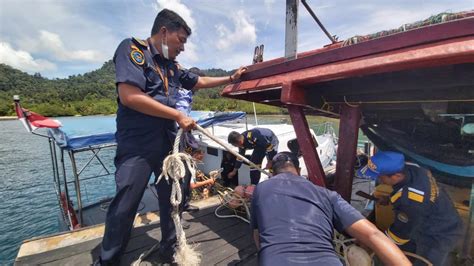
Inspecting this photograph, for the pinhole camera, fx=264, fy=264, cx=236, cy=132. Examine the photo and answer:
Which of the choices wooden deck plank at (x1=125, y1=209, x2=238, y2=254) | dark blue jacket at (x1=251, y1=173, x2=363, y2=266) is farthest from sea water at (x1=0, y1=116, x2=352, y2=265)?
dark blue jacket at (x1=251, y1=173, x2=363, y2=266)

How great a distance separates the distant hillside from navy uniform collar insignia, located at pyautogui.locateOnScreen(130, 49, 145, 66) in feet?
123

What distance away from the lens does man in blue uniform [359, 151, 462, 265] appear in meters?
2.37

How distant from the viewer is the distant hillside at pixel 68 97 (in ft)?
169

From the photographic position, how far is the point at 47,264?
259 cm

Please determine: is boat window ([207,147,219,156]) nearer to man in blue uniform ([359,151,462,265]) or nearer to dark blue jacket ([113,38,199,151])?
dark blue jacket ([113,38,199,151])

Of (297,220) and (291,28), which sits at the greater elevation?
(291,28)

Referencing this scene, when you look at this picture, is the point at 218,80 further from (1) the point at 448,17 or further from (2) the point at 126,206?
(1) the point at 448,17

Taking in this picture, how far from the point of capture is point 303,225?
1.68 meters

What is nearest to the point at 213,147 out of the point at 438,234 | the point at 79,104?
the point at 438,234

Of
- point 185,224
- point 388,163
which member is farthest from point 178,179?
point 388,163

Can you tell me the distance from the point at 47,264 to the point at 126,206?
124 cm

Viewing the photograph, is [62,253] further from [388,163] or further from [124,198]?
[388,163]

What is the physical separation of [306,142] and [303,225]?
3.50ft

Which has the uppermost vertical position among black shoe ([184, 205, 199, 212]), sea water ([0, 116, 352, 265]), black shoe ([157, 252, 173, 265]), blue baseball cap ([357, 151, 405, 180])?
blue baseball cap ([357, 151, 405, 180])
